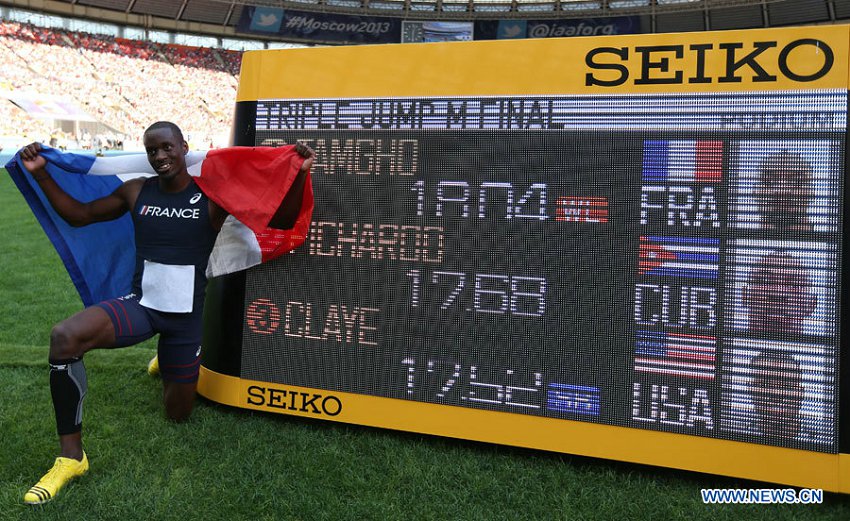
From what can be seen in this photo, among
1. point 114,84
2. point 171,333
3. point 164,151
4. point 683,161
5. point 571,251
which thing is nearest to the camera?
point 683,161

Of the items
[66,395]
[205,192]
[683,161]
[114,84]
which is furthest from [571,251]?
[114,84]

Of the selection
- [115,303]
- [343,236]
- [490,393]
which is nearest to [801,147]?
[490,393]

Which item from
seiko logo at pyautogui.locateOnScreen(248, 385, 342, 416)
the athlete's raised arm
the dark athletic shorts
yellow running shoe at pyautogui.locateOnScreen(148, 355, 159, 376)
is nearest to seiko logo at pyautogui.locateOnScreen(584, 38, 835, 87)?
seiko logo at pyautogui.locateOnScreen(248, 385, 342, 416)

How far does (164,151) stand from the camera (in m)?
3.02

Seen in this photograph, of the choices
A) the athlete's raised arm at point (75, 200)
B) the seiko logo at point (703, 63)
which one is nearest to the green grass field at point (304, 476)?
the athlete's raised arm at point (75, 200)

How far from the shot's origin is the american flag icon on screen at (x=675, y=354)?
263 centimetres

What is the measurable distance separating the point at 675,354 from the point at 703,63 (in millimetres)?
1222

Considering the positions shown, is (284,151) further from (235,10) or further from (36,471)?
(235,10)

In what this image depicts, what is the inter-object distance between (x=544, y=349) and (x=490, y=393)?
1.06ft

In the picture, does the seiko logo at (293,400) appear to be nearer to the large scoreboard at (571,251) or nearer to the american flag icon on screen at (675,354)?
the large scoreboard at (571,251)

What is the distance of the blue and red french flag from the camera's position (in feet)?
9.73

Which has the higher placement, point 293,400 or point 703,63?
point 703,63

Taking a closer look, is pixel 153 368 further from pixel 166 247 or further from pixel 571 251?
pixel 571 251

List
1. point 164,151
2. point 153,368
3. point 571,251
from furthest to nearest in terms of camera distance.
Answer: point 153,368
point 164,151
point 571,251
